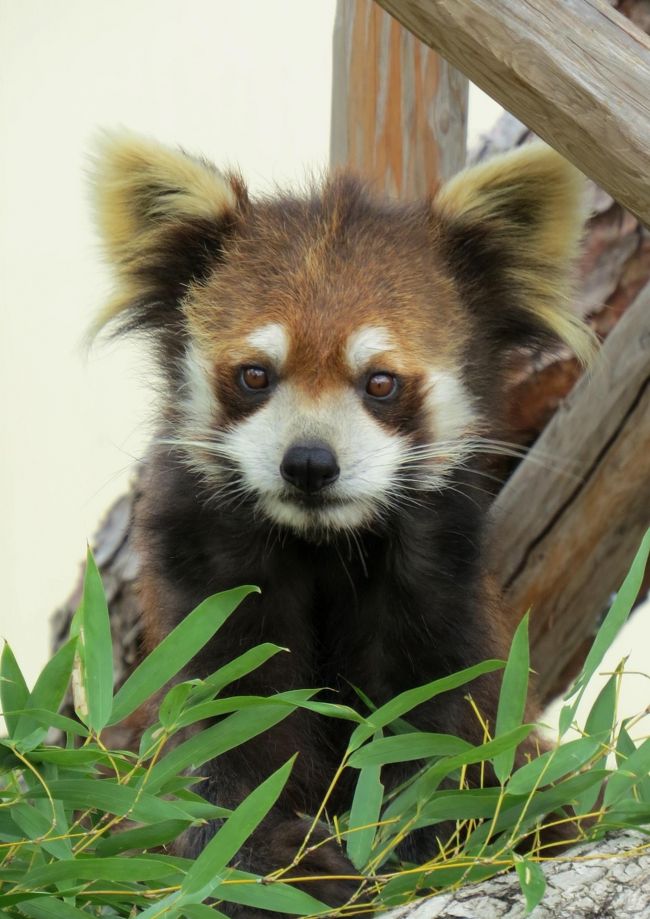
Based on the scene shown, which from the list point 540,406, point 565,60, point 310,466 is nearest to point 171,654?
point 310,466

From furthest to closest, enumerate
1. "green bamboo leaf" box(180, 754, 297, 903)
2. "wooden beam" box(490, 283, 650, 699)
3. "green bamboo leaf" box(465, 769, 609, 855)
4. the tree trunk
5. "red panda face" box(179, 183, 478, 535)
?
the tree trunk
"wooden beam" box(490, 283, 650, 699)
"red panda face" box(179, 183, 478, 535)
"green bamboo leaf" box(465, 769, 609, 855)
"green bamboo leaf" box(180, 754, 297, 903)

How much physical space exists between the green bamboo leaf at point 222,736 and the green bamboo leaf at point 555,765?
0.77ft

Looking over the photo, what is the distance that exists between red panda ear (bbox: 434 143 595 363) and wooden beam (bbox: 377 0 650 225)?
1.32 ft

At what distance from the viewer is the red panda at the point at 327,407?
5.61ft

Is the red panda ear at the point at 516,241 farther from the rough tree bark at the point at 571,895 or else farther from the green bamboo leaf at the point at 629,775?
the rough tree bark at the point at 571,895

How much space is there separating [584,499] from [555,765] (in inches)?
43.7

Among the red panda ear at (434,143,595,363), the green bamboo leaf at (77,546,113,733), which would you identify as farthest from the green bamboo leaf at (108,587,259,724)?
the red panda ear at (434,143,595,363)

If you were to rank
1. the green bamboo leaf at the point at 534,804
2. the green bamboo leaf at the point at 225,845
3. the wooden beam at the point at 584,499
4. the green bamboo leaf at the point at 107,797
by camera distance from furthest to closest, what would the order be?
the wooden beam at the point at 584,499, the green bamboo leaf at the point at 534,804, the green bamboo leaf at the point at 107,797, the green bamboo leaf at the point at 225,845

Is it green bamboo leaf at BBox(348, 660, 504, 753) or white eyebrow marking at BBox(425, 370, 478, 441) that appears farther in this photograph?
white eyebrow marking at BBox(425, 370, 478, 441)

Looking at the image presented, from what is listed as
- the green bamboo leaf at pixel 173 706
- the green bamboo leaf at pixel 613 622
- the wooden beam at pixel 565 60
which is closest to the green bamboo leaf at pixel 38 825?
the green bamboo leaf at pixel 173 706

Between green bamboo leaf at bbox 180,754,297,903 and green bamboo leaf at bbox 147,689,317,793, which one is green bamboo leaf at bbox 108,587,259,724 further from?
green bamboo leaf at bbox 180,754,297,903

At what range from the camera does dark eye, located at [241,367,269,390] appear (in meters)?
1.73

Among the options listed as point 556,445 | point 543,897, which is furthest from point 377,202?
point 543,897

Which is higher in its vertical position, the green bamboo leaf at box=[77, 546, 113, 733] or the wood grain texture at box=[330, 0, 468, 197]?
the wood grain texture at box=[330, 0, 468, 197]
